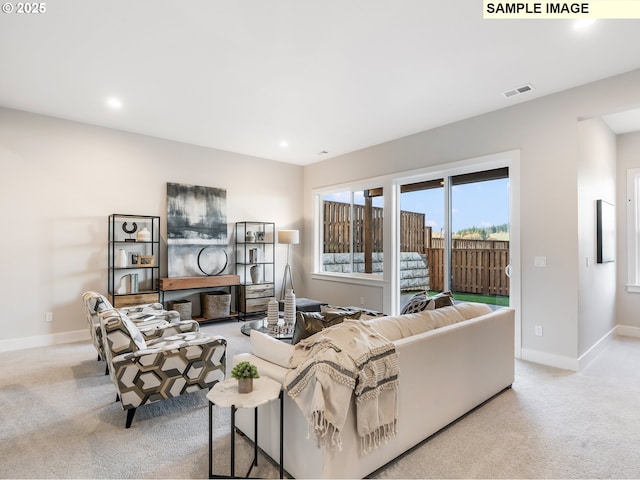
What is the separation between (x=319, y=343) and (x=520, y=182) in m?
3.37

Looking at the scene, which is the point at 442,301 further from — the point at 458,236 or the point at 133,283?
the point at 133,283

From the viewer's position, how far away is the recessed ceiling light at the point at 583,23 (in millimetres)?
2480

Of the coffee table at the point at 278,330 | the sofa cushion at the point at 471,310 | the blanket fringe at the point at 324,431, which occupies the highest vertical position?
the sofa cushion at the point at 471,310

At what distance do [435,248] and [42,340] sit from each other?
17.9 feet

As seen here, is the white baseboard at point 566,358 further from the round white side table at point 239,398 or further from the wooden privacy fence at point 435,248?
the round white side table at point 239,398

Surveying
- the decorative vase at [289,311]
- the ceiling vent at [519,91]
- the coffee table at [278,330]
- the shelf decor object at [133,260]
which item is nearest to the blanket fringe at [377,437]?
the coffee table at [278,330]

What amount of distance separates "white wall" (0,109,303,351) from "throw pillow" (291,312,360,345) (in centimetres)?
396

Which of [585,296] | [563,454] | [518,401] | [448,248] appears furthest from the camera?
[448,248]

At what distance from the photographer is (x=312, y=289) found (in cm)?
682

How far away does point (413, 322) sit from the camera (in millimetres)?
2258

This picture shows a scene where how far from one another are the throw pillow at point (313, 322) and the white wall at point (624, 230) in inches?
195

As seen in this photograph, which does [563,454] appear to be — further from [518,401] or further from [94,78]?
[94,78]

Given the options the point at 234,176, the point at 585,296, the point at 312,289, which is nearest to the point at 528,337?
the point at 585,296

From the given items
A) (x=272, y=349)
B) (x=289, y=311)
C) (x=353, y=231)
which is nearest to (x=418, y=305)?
(x=272, y=349)
